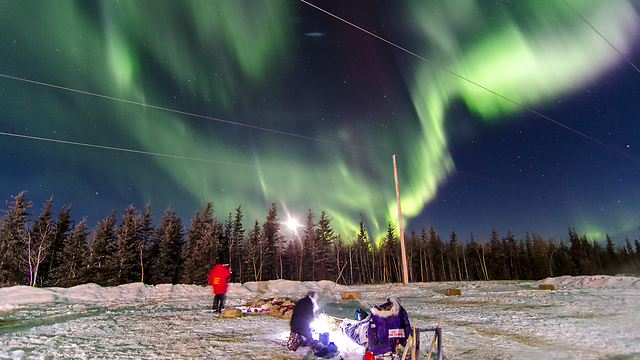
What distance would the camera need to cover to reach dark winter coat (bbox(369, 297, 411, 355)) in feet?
→ 19.6

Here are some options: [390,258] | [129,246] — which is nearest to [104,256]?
[129,246]

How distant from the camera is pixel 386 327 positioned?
6016mm

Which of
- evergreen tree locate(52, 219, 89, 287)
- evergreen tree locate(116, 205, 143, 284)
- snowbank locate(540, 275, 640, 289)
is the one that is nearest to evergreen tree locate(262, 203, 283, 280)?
evergreen tree locate(116, 205, 143, 284)

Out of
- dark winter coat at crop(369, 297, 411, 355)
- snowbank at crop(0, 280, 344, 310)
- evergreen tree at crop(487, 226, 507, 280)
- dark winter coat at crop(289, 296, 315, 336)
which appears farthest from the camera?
evergreen tree at crop(487, 226, 507, 280)

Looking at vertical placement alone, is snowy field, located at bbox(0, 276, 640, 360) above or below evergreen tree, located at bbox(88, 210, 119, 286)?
below

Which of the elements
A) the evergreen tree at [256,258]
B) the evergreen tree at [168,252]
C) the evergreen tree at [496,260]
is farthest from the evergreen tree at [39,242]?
the evergreen tree at [496,260]

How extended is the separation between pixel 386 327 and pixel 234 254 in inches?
2164

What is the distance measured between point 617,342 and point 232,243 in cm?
5648

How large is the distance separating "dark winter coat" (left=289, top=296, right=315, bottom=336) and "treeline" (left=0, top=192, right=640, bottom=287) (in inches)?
385

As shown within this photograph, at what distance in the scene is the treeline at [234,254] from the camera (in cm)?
4047

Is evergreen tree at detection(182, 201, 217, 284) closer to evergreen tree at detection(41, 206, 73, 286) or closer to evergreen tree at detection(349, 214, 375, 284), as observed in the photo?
evergreen tree at detection(41, 206, 73, 286)

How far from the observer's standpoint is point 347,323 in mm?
8273

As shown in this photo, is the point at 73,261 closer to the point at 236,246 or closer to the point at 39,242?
the point at 39,242

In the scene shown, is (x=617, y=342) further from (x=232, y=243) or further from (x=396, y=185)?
(x=232, y=243)
